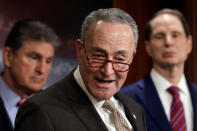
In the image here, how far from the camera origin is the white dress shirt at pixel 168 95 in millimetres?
2686

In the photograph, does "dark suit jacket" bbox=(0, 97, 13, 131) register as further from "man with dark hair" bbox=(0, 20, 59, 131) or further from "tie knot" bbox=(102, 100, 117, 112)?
"tie knot" bbox=(102, 100, 117, 112)

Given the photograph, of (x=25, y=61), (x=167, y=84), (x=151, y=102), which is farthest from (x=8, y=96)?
(x=167, y=84)

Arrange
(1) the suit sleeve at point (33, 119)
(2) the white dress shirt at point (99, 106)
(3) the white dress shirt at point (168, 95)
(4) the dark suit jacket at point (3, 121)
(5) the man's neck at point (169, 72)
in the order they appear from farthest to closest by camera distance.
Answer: (5) the man's neck at point (169, 72) → (3) the white dress shirt at point (168, 95) → (4) the dark suit jacket at point (3, 121) → (2) the white dress shirt at point (99, 106) → (1) the suit sleeve at point (33, 119)

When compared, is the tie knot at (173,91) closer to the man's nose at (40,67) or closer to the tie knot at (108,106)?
the man's nose at (40,67)

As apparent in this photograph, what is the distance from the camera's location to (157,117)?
2.58 m

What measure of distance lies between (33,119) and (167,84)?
150 cm

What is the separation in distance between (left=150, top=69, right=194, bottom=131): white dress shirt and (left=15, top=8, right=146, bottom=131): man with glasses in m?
1.08

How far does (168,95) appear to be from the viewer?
9.00 ft

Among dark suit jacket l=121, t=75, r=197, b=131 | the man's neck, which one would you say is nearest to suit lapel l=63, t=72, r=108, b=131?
dark suit jacket l=121, t=75, r=197, b=131

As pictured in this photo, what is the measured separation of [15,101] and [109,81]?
1.18 metres

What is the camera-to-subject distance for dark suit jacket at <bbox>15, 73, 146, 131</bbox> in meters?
1.42

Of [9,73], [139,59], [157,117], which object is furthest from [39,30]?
[139,59]

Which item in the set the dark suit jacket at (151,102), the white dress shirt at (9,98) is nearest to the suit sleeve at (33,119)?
the white dress shirt at (9,98)

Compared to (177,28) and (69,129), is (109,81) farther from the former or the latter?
(177,28)
